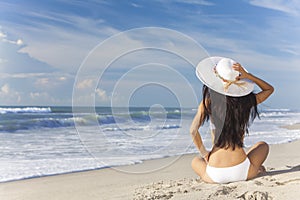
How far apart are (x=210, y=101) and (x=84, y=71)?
125 cm

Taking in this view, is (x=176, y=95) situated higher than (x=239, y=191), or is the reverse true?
(x=176, y=95)

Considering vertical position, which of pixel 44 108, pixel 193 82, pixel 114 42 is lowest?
pixel 44 108

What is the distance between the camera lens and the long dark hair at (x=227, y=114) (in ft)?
9.82

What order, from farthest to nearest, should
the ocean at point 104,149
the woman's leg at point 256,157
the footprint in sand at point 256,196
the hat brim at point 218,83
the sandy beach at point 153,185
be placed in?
the ocean at point 104,149, the woman's leg at point 256,157, the hat brim at point 218,83, the sandy beach at point 153,185, the footprint in sand at point 256,196

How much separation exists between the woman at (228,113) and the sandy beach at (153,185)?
13 centimetres

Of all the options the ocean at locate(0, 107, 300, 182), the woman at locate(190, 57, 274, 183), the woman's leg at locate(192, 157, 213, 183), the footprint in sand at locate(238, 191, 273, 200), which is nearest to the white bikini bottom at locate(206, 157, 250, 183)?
the woman at locate(190, 57, 274, 183)

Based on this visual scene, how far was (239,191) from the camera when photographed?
271cm

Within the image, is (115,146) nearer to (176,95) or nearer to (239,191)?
(176,95)

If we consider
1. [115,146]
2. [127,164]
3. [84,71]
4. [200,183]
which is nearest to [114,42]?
[84,71]

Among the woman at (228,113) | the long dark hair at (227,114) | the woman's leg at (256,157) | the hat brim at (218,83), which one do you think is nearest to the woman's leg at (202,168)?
the woman at (228,113)

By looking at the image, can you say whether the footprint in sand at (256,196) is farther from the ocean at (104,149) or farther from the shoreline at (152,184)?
the ocean at (104,149)

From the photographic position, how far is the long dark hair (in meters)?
2.99

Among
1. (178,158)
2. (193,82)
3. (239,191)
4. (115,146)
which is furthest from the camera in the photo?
(115,146)

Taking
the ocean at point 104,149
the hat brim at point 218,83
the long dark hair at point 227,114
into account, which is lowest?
the ocean at point 104,149
